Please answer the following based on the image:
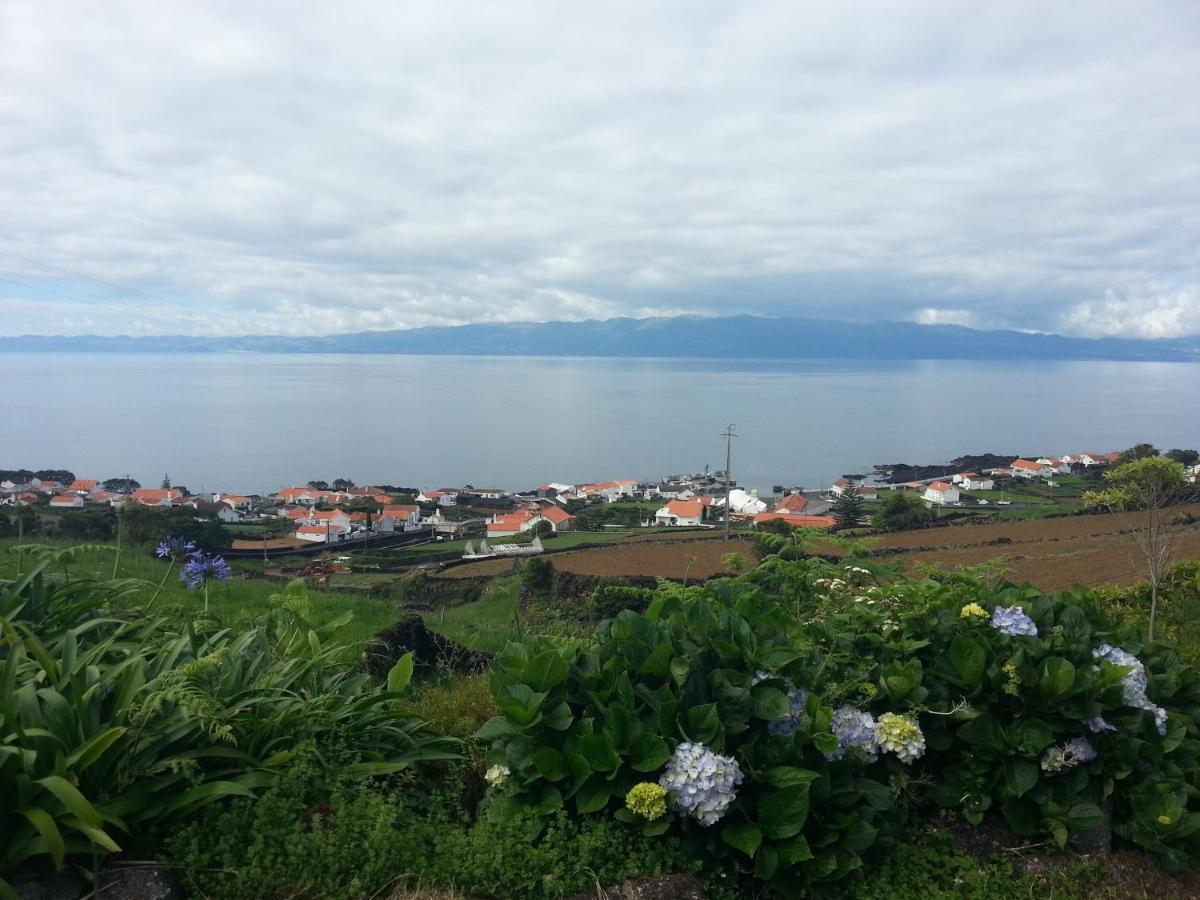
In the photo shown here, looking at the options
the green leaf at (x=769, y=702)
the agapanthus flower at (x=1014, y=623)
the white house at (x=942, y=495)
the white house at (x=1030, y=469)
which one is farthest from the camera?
the white house at (x=1030, y=469)

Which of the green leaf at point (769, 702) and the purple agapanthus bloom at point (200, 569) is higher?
the purple agapanthus bloom at point (200, 569)

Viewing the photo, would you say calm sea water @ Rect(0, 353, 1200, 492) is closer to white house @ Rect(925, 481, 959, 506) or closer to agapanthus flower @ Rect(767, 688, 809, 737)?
white house @ Rect(925, 481, 959, 506)

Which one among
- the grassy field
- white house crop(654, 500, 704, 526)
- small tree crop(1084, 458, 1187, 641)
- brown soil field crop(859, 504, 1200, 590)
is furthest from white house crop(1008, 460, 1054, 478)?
the grassy field

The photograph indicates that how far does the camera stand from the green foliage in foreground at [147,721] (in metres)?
2.78

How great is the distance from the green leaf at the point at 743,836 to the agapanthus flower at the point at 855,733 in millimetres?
584

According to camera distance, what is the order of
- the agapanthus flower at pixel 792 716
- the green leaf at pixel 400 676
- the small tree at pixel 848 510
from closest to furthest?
the agapanthus flower at pixel 792 716 → the green leaf at pixel 400 676 → the small tree at pixel 848 510

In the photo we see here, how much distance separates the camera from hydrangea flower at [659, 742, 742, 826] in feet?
10.4

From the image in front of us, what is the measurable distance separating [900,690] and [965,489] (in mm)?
40711

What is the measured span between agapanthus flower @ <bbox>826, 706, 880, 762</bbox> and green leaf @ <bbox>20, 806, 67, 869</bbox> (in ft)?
9.47

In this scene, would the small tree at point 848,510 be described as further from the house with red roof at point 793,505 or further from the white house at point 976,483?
the white house at point 976,483

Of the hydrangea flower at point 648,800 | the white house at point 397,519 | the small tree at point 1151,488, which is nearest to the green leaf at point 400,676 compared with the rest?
the hydrangea flower at point 648,800

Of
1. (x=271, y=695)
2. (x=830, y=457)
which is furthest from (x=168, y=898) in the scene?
(x=830, y=457)

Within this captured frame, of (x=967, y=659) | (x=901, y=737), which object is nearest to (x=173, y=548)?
(x=901, y=737)

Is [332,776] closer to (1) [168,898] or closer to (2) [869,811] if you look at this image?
(1) [168,898]
